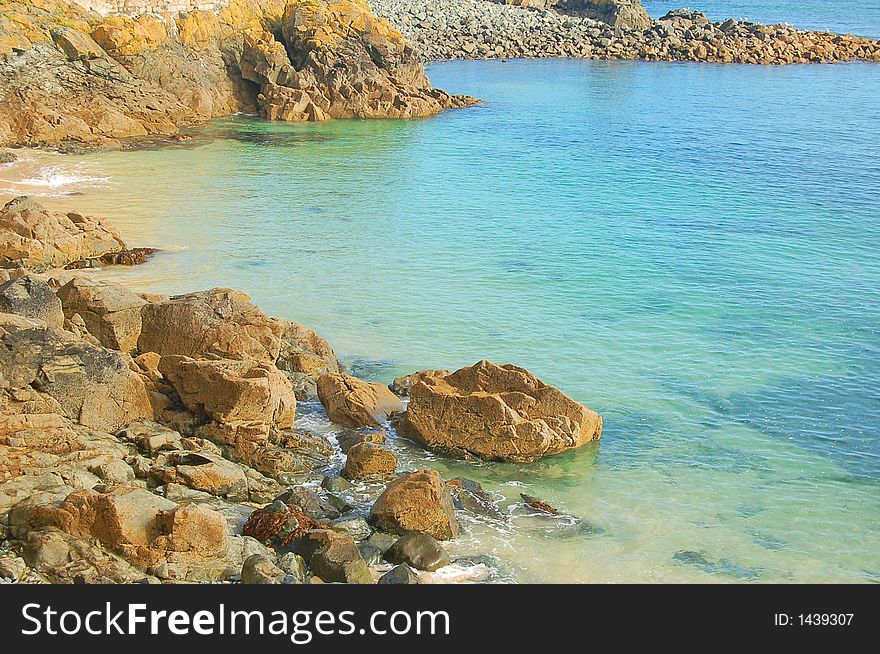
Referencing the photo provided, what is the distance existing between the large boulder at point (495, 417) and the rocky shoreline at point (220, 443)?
21 mm

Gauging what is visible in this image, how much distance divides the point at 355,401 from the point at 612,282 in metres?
9.22

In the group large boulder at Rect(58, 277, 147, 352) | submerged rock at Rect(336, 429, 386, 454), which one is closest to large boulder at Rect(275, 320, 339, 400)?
submerged rock at Rect(336, 429, 386, 454)

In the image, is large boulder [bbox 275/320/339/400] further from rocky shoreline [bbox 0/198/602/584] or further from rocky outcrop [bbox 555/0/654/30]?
rocky outcrop [bbox 555/0/654/30]

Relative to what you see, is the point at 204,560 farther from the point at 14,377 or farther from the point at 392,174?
the point at 392,174

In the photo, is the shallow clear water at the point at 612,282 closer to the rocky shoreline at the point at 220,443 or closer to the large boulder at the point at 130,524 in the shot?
the rocky shoreline at the point at 220,443

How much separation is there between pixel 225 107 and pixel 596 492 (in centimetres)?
3142

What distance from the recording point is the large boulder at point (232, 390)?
39.7 ft

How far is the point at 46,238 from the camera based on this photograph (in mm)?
19469

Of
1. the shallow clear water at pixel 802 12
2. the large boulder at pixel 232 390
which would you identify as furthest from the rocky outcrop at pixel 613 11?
the large boulder at pixel 232 390

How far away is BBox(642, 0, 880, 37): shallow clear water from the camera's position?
8531 cm

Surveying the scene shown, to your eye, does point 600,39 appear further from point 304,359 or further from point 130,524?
point 130,524

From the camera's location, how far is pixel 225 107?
130ft

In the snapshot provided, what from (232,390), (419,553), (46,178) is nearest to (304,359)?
(232,390)

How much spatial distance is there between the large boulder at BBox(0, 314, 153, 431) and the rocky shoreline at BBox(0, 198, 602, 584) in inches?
0.8
